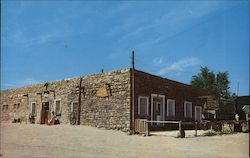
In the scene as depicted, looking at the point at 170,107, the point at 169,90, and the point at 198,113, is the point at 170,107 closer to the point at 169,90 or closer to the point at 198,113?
the point at 169,90

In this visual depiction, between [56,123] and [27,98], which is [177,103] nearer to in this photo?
[56,123]

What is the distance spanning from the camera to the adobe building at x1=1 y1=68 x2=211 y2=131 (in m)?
19.6

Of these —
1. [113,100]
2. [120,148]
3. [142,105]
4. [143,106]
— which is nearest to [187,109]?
[143,106]

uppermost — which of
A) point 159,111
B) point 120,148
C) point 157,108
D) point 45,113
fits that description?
point 157,108

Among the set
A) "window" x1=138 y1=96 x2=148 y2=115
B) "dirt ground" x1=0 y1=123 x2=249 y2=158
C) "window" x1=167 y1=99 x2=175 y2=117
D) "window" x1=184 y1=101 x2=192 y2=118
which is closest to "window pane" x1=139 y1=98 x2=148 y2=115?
"window" x1=138 y1=96 x2=148 y2=115

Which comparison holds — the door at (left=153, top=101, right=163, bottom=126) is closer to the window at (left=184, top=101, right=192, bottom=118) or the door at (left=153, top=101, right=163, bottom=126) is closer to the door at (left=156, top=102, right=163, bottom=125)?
the door at (left=156, top=102, right=163, bottom=125)

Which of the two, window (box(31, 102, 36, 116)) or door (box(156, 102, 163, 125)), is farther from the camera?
window (box(31, 102, 36, 116))

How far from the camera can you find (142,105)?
20.3 meters

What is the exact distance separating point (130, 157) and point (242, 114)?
2759cm

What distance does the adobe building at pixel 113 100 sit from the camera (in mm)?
19625

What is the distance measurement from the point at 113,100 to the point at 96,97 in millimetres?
1726

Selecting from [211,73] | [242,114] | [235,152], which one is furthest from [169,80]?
[211,73]

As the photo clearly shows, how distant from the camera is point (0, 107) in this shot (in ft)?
107

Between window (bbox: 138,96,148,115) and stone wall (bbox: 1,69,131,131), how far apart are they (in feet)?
3.20
